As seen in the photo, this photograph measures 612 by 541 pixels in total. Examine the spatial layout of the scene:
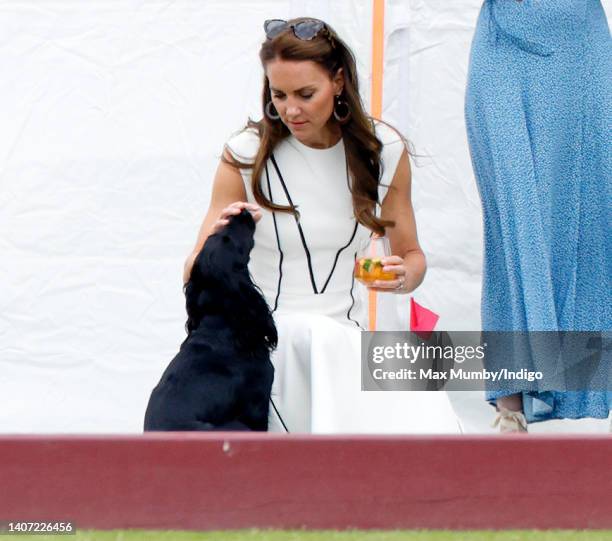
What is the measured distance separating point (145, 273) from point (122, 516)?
1847 mm

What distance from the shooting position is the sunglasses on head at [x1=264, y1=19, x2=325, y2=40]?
3533 mm

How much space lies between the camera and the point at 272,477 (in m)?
2.54

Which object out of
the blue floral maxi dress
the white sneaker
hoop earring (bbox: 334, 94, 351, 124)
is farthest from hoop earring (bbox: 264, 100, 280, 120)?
the white sneaker

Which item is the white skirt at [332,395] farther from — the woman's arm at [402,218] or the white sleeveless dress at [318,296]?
the woman's arm at [402,218]

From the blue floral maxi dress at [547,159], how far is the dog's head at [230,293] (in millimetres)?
883

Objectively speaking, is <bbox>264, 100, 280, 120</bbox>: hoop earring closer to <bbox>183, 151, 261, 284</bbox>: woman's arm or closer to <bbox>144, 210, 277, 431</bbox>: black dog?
<bbox>183, 151, 261, 284</bbox>: woman's arm

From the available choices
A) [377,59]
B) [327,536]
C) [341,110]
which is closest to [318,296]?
[341,110]

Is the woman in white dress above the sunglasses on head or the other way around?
the other way around

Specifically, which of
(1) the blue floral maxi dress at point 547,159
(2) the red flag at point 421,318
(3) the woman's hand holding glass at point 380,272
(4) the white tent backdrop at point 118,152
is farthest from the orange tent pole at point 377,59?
(3) the woman's hand holding glass at point 380,272

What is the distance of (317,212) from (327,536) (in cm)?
125

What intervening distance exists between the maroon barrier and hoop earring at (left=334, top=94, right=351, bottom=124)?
1.30 metres

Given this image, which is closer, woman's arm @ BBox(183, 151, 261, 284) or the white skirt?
the white skirt

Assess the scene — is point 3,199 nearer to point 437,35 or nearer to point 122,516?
point 437,35

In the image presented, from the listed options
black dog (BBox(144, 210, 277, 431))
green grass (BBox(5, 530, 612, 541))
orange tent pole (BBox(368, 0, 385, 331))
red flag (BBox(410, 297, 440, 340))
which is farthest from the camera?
orange tent pole (BBox(368, 0, 385, 331))
